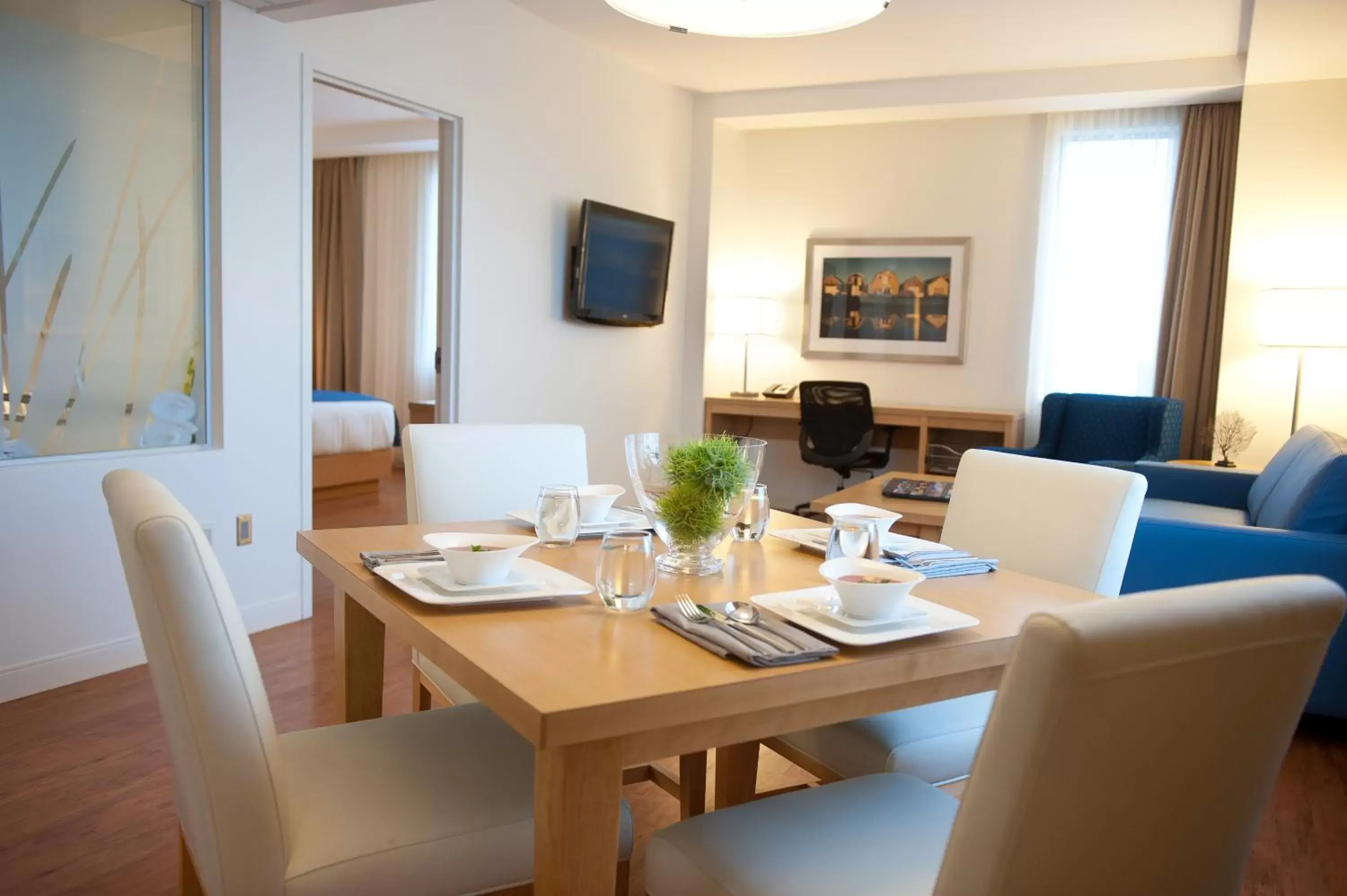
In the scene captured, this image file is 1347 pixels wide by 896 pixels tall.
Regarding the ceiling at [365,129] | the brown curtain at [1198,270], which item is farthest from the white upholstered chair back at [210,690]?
the ceiling at [365,129]

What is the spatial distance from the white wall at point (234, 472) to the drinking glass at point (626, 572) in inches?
89.1

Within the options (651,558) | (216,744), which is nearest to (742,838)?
(651,558)

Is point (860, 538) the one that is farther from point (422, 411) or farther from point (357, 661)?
point (422, 411)

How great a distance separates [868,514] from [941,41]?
12.0 feet

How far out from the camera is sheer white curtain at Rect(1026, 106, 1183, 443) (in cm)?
547

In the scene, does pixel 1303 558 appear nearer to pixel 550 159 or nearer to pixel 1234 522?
pixel 1234 522

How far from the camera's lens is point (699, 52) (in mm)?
5102

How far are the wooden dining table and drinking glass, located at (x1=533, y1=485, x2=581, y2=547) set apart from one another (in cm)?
14

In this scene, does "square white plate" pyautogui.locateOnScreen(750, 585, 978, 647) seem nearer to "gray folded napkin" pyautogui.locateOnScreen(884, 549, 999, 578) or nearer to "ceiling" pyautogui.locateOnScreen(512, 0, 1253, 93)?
"gray folded napkin" pyautogui.locateOnScreen(884, 549, 999, 578)

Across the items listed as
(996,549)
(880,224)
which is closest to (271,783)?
(996,549)

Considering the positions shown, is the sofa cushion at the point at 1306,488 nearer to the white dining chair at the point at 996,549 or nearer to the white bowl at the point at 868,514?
the white dining chair at the point at 996,549

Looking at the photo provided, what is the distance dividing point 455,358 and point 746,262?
2.75 metres

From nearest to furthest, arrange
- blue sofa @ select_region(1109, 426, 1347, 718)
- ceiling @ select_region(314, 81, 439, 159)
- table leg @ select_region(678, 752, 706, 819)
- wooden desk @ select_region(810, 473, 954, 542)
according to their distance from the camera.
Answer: table leg @ select_region(678, 752, 706, 819)
blue sofa @ select_region(1109, 426, 1347, 718)
wooden desk @ select_region(810, 473, 954, 542)
ceiling @ select_region(314, 81, 439, 159)

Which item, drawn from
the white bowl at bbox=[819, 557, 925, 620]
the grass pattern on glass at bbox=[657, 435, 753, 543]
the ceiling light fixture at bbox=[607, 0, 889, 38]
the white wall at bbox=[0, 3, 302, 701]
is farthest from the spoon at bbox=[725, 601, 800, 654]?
the white wall at bbox=[0, 3, 302, 701]
